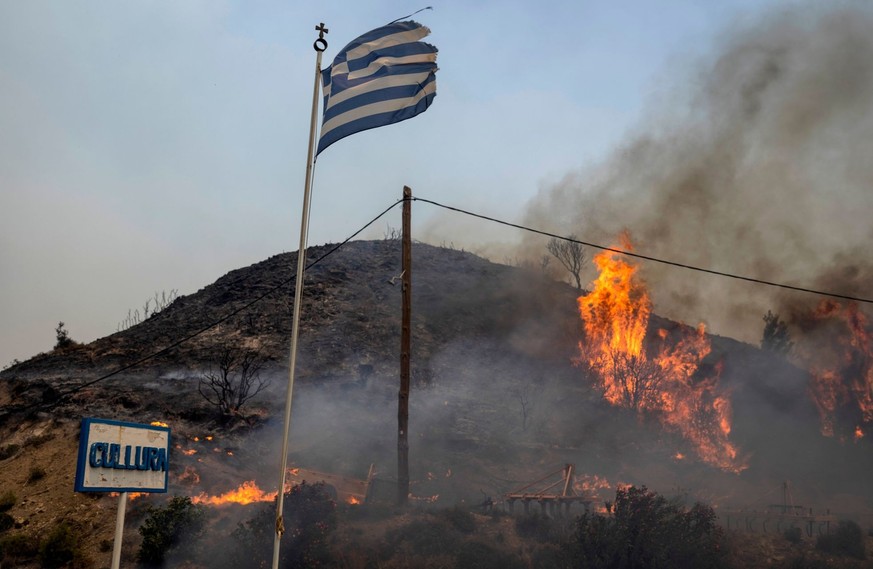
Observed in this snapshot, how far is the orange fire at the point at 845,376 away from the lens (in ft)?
142

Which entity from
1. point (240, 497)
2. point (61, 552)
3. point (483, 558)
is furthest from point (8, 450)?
point (483, 558)

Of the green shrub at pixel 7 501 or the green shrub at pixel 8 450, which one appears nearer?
the green shrub at pixel 7 501

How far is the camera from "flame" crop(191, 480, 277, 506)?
92.7ft

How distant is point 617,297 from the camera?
4578cm

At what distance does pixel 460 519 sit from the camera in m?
25.5

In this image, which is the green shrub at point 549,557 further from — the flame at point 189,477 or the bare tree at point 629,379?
the bare tree at point 629,379

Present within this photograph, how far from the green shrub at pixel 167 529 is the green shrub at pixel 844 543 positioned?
2135 cm

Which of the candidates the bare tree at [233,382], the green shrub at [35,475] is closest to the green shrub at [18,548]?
the green shrub at [35,475]

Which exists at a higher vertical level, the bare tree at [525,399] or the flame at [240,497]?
the bare tree at [525,399]

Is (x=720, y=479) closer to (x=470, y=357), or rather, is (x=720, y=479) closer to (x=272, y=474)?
(x=470, y=357)

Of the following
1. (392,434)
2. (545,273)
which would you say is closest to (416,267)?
(545,273)

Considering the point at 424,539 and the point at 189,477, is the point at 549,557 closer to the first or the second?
the point at 424,539

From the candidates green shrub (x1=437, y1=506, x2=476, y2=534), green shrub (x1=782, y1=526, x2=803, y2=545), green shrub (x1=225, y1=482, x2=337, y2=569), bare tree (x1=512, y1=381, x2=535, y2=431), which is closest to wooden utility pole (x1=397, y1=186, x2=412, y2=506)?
green shrub (x1=437, y1=506, x2=476, y2=534)

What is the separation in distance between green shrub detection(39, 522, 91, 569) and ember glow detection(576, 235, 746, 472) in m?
30.4
